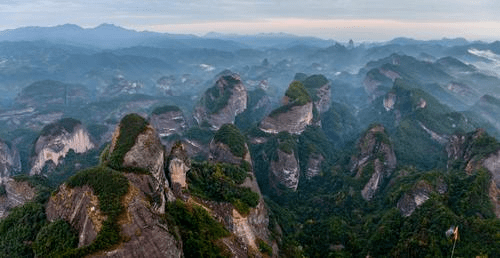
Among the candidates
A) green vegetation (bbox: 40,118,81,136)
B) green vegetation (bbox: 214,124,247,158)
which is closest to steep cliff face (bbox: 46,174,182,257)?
green vegetation (bbox: 214,124,247,158)

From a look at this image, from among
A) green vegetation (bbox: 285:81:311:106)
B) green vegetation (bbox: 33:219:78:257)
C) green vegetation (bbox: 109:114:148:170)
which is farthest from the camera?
green vegetation (bbox: 285:81:311:106)

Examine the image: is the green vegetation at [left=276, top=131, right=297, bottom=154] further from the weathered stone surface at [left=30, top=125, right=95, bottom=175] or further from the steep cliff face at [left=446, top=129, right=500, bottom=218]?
the weathered stone surface at [left=30, top=125, right=95, bottom=175]

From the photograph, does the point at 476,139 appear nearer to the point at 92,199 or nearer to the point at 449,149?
the point at 449,149

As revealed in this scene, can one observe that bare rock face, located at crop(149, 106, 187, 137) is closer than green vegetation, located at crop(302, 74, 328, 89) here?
Yes

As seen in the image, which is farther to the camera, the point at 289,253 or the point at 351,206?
the point at 351,206

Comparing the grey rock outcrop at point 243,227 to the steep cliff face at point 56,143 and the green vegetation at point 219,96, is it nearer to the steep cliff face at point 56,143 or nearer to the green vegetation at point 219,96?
the steep cliff face at point 56,143

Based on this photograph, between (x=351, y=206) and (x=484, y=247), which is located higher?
(x=484, y=247)

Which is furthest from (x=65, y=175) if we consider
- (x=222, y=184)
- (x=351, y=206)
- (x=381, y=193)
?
(x=381, y=193)
